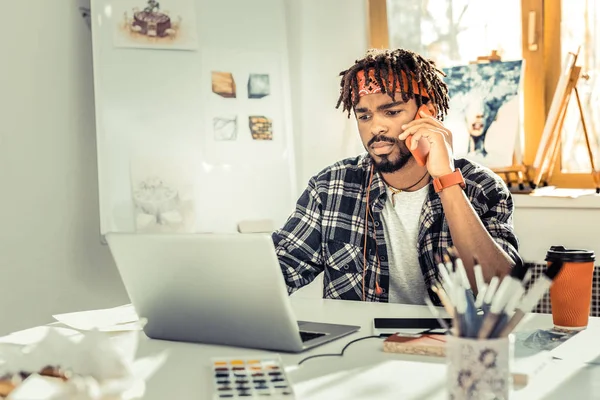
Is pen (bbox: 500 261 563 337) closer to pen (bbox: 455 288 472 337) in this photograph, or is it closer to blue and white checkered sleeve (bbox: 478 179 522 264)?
pen (bbox: 455 288 472 337)

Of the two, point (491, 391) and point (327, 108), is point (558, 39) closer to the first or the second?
point (327, 108)

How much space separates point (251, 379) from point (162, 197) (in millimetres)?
1851

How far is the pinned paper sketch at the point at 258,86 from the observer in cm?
304

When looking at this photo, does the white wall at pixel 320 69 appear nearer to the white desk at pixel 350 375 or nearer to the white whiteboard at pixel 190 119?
the white whiteboard at pixel 190 119

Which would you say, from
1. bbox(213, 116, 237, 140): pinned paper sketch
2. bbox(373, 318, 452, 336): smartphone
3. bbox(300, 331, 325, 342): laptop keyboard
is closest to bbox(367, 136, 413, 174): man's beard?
bbox(373, 318, 452, 336): smartphone

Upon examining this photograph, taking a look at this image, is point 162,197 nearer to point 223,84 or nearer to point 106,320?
point 223,84

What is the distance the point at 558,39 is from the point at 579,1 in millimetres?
155

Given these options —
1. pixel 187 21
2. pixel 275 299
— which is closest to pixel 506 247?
pixel 275 299

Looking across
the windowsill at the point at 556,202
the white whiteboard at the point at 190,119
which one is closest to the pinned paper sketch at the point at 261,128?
the white whiteboard at the point at 190,119

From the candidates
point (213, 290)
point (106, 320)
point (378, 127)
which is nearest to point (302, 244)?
point (378, 127)

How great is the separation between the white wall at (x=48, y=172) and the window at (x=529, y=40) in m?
1.28

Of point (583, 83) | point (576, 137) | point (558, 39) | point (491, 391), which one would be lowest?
point (491, 391)

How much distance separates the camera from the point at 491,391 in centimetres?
94

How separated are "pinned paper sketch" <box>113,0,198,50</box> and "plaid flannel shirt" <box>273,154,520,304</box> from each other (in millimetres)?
1040
